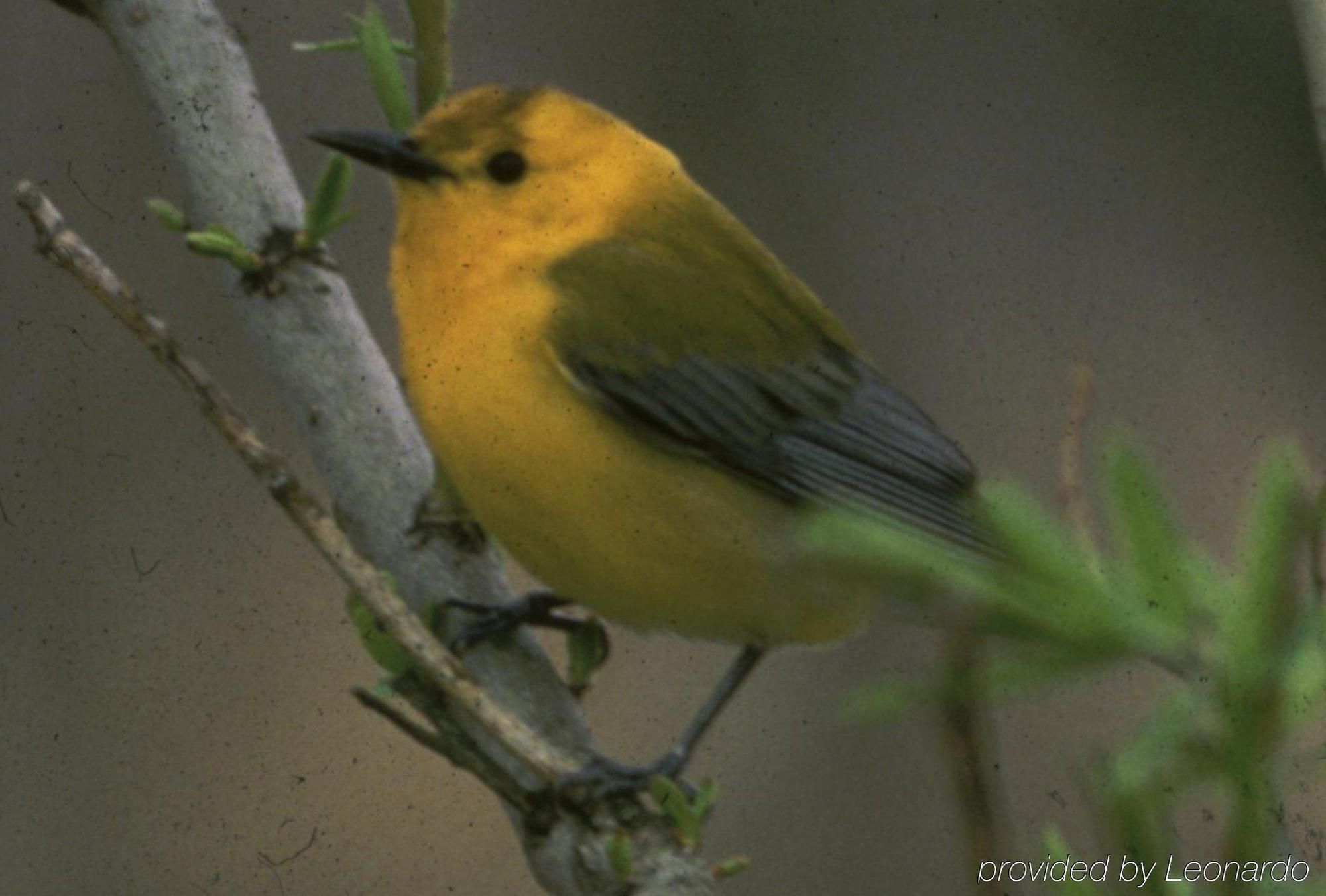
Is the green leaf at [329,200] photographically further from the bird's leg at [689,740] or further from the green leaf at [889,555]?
the green leaf at [889,555]

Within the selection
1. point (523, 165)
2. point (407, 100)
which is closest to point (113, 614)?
point (523, 165)

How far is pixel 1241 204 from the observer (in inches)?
57.6

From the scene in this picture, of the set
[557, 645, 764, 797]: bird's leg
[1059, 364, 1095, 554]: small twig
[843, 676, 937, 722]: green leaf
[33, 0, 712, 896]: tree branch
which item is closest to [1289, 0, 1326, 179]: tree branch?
[1059, 364, 1095, 554]: small twig

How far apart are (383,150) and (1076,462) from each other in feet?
3.29

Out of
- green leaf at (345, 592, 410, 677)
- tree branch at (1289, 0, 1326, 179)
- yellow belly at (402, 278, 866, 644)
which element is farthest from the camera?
yellow belly at (402, 278, 866, 644)

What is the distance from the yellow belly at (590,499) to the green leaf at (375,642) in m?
0.29

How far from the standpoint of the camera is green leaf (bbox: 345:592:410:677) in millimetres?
1145

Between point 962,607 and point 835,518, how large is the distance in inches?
1.7

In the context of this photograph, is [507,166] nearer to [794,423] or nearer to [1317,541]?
[794,423]

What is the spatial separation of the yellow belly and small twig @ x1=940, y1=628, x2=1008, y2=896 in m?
1.01

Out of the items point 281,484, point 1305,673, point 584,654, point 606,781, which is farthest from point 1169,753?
point 584,654

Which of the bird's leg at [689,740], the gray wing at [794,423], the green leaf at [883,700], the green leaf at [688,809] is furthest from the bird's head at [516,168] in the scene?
the green leaf at [883,700]

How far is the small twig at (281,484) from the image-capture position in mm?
901

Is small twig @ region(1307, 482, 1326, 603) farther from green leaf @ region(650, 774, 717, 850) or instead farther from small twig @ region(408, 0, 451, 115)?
small twig @ region(408, 0, 451, 115)
